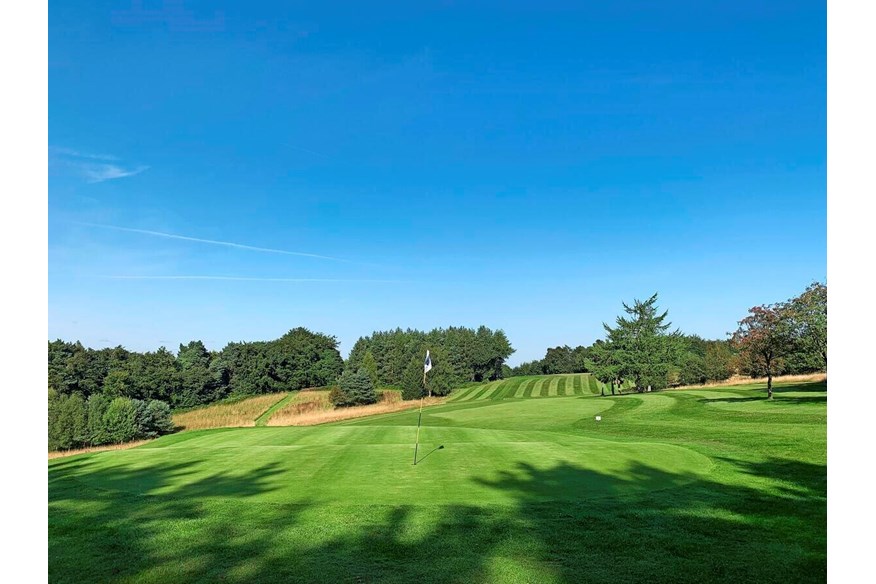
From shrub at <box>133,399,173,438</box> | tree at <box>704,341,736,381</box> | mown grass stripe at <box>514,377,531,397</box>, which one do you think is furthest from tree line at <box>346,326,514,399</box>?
shrub at <box>133,399,173,438</box>

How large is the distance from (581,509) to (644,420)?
20.1 meters

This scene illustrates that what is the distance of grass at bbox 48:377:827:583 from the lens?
621cm

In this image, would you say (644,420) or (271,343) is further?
(271,343)

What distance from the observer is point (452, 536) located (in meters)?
7.18

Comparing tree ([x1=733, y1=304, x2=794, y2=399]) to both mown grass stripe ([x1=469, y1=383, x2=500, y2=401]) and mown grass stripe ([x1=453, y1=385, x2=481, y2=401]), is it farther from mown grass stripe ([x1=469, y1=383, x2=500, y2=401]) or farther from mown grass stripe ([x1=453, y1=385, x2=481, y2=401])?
mown grass stripe ([x1=453, y1=385, x2=481, y2=401])

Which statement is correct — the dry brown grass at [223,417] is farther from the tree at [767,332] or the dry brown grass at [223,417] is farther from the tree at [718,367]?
the tree at [718,367]

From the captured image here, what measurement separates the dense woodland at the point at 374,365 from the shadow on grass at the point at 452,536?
865 inches

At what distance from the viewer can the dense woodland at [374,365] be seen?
30.0m

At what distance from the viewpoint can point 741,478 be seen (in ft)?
38.1

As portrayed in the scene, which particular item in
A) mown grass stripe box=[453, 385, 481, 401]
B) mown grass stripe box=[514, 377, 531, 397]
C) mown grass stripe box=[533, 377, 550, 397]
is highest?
mown grass stripe box=[533, 377, 550, 397]

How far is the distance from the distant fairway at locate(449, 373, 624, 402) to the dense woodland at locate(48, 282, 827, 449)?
386 cm
